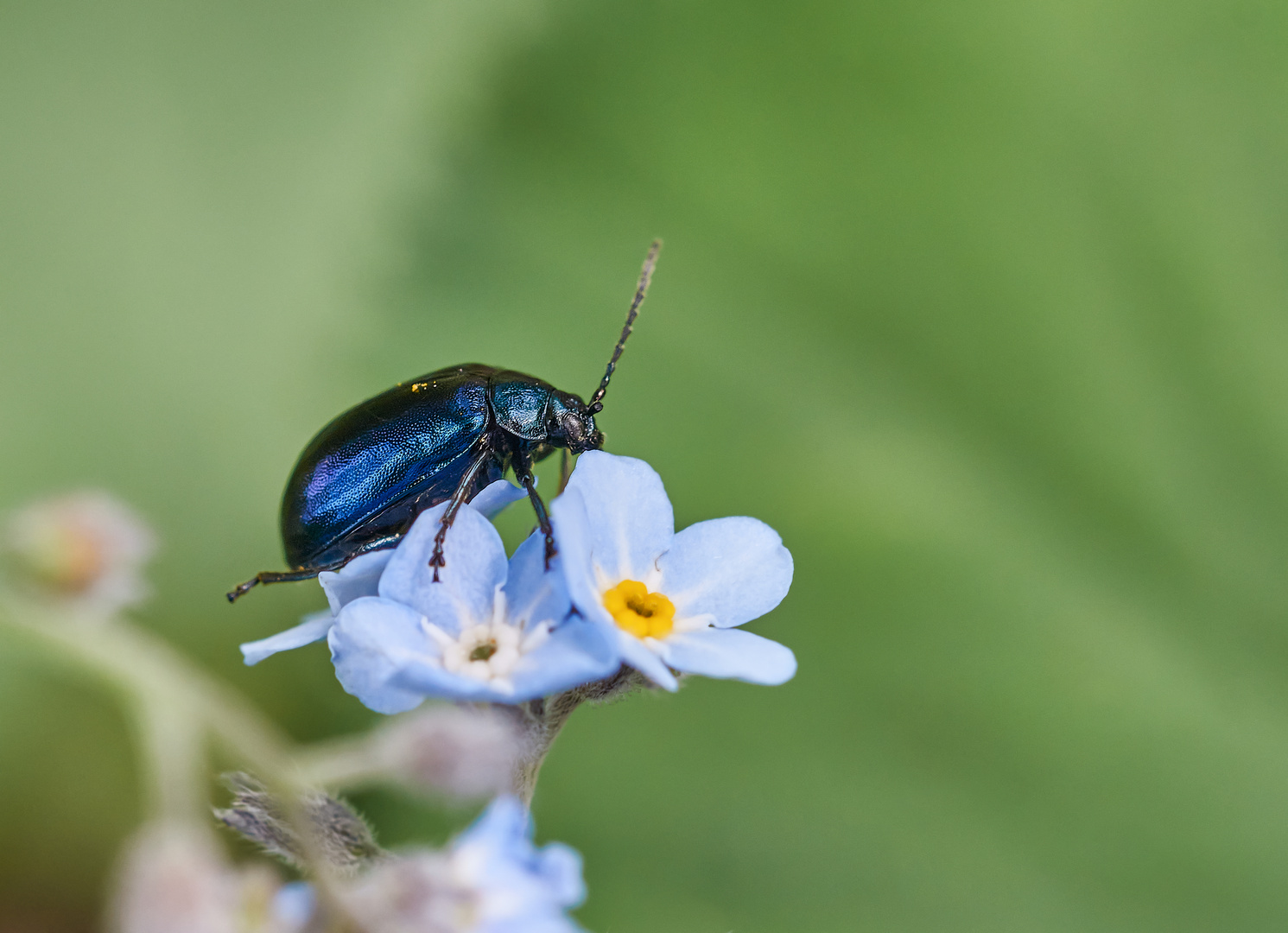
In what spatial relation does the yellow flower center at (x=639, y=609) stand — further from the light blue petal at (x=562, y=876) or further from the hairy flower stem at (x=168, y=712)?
the hairy flower stem at (x=168, y=712)

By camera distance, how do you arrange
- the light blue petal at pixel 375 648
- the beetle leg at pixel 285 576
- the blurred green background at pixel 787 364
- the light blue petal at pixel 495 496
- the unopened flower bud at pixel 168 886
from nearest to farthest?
1. the unopened flower bud at pixel 168 886
2. the light blue petal at pixel 375 648
3. the light blue petal at pixel 495 496
4. the beetle leg at pixel 285 576
5. the blurred green background at pixel 787 364

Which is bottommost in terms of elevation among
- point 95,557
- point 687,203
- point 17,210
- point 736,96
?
point 95,557

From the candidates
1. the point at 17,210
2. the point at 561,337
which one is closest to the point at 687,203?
the point at 561,337

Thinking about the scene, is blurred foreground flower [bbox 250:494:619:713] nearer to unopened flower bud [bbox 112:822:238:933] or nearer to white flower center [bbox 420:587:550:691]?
white flower center [bbox 420:587:550:691]

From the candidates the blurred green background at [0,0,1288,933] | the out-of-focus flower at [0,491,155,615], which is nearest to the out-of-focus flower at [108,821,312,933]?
the out-of-focus flower at [0,491,155,615]

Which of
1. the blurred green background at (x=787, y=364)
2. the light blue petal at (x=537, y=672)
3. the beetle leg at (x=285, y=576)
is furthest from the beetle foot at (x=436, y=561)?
the blurred green background at (x=787, y=364)

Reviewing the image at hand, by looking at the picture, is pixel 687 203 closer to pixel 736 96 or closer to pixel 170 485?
pixel 736 96
